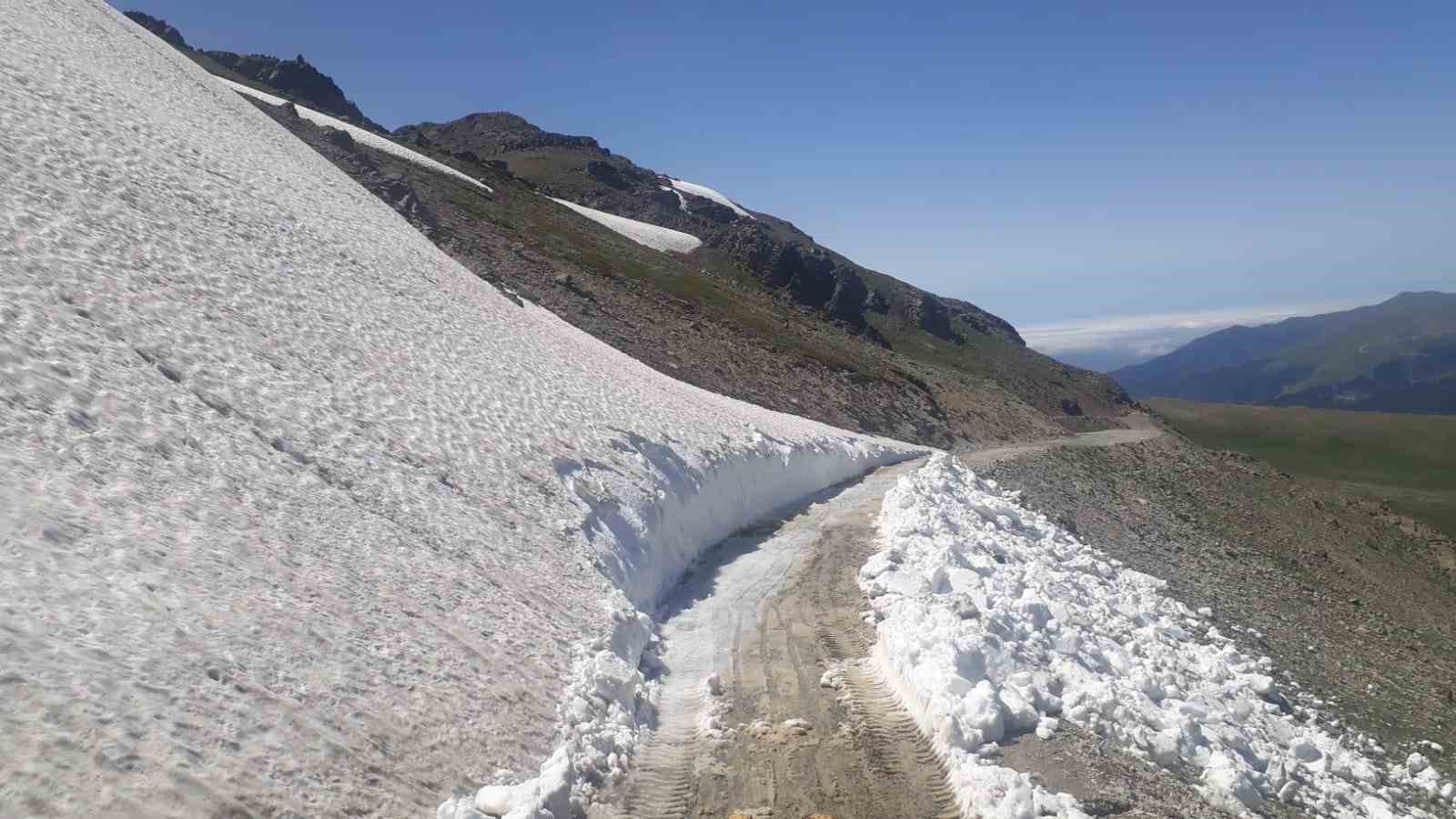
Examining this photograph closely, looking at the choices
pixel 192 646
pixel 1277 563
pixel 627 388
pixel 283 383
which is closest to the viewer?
pixel 192 646

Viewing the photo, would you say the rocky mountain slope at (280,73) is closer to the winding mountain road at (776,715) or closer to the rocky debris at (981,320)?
the rocky debris at (981,320)

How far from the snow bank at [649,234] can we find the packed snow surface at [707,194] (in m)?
49.5

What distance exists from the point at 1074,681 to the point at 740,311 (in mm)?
47638

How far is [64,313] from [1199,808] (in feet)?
48.0

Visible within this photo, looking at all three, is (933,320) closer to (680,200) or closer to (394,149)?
(680,200)

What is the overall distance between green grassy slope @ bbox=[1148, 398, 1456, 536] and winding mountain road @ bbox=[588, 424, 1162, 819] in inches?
2773

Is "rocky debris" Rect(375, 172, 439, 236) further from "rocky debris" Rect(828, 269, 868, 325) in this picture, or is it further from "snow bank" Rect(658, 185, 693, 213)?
"snow bank" Rect(658, 185, 693, 213)

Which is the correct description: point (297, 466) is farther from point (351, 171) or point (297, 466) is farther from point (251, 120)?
point (351, 171)

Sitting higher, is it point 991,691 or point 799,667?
point 991,691

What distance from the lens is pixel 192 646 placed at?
6977 millimetres

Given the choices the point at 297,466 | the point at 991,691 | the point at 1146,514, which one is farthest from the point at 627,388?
the point at 1146,514

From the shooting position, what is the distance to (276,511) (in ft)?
32.2

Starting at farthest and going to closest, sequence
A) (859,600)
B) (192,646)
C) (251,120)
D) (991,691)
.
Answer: (251,120) < (859,600) < (991,691) < (192,646)

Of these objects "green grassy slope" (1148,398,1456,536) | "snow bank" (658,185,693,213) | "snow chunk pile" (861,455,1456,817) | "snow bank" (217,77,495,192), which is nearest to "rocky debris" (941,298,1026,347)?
"green grassy slope" (1148,398,1456,536)
